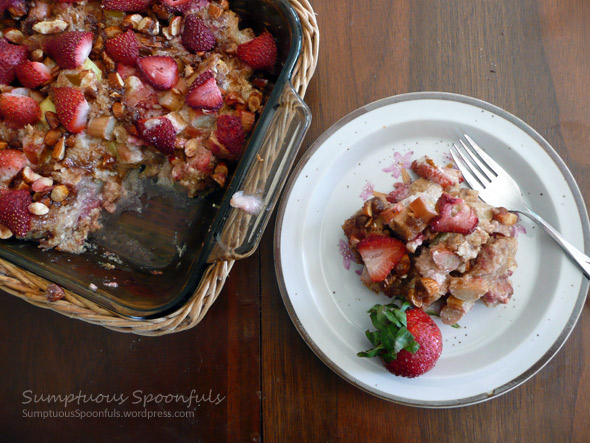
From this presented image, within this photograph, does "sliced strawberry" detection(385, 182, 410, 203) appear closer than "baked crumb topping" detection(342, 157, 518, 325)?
No

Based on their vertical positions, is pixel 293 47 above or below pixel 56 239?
above

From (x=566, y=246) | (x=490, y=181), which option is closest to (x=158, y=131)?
(x=490, y=181)

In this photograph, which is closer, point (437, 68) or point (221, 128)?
point (221, 128)

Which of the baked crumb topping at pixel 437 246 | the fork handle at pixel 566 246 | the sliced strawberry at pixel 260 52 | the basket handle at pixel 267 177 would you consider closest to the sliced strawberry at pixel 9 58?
the sliced strawberry at pixel 260 52

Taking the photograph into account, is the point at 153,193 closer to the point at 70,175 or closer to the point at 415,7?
the point at 70,175

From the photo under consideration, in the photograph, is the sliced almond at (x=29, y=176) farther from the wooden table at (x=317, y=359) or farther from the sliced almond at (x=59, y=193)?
the wooden table at (x=317, y=359)

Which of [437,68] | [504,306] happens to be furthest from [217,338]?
[437,68]

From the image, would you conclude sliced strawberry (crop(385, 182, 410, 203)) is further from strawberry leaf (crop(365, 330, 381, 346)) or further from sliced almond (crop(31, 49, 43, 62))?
sliced almond (crop(31, 49, 43, 62))

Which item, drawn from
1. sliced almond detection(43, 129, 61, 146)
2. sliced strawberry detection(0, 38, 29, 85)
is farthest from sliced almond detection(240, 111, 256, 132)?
sliced strawberry detection(0, 38, 29, 85)
